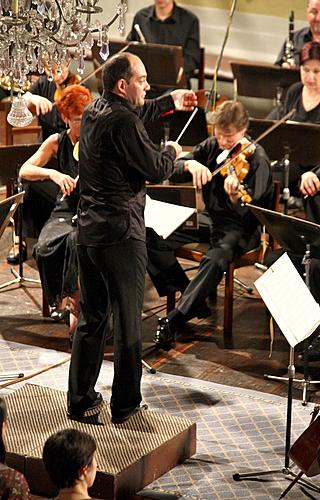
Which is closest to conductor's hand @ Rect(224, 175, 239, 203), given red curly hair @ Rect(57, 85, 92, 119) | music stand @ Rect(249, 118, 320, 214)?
music stand @ Rect(249, 118, 320, 214)

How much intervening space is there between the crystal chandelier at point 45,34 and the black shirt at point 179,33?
4267mm

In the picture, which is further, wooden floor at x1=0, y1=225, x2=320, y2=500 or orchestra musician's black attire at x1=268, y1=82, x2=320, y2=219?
orchestra musician's black attire at x1=268, y1=82, x2=320, y2=219

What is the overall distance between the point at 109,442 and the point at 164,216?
5.30 ft

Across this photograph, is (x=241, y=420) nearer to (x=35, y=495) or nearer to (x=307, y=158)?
(x=35, y=495)

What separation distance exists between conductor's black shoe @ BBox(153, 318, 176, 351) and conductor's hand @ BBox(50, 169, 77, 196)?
87 centimetres

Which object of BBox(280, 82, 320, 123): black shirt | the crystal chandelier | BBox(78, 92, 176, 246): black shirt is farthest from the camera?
BBox(280, 82, 320, 123): black shirt

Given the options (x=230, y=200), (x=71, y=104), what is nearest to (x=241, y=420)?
(x=230, y=200)

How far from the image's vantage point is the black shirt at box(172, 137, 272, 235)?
21.2 ft

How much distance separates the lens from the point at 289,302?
4902 millimetres

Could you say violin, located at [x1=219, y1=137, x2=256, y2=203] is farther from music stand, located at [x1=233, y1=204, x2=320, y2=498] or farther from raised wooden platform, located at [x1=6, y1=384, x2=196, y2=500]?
raised wooden platform, located at [x1=6, y1=384, x2=196, y2=500]

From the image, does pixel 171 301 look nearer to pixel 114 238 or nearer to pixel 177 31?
pixel 114 238

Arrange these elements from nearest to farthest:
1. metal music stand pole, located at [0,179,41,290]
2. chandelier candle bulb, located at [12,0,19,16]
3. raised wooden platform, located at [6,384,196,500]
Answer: raised wooden platform, located at [6,384,196,500], chandelier candle bulb, located at [12,0,19,16], metal music stand pole, located at [0,179,41,290]

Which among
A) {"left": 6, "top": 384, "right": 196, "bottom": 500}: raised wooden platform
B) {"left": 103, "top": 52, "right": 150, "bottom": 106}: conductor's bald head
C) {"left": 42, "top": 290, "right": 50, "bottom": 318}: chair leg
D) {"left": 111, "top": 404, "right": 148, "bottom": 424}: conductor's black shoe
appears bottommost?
{"left": 42, "top": 290, "right": 50, "bottom": 318}: chair leg

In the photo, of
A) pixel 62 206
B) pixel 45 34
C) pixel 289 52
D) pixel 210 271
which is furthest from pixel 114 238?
pixel 289 52
